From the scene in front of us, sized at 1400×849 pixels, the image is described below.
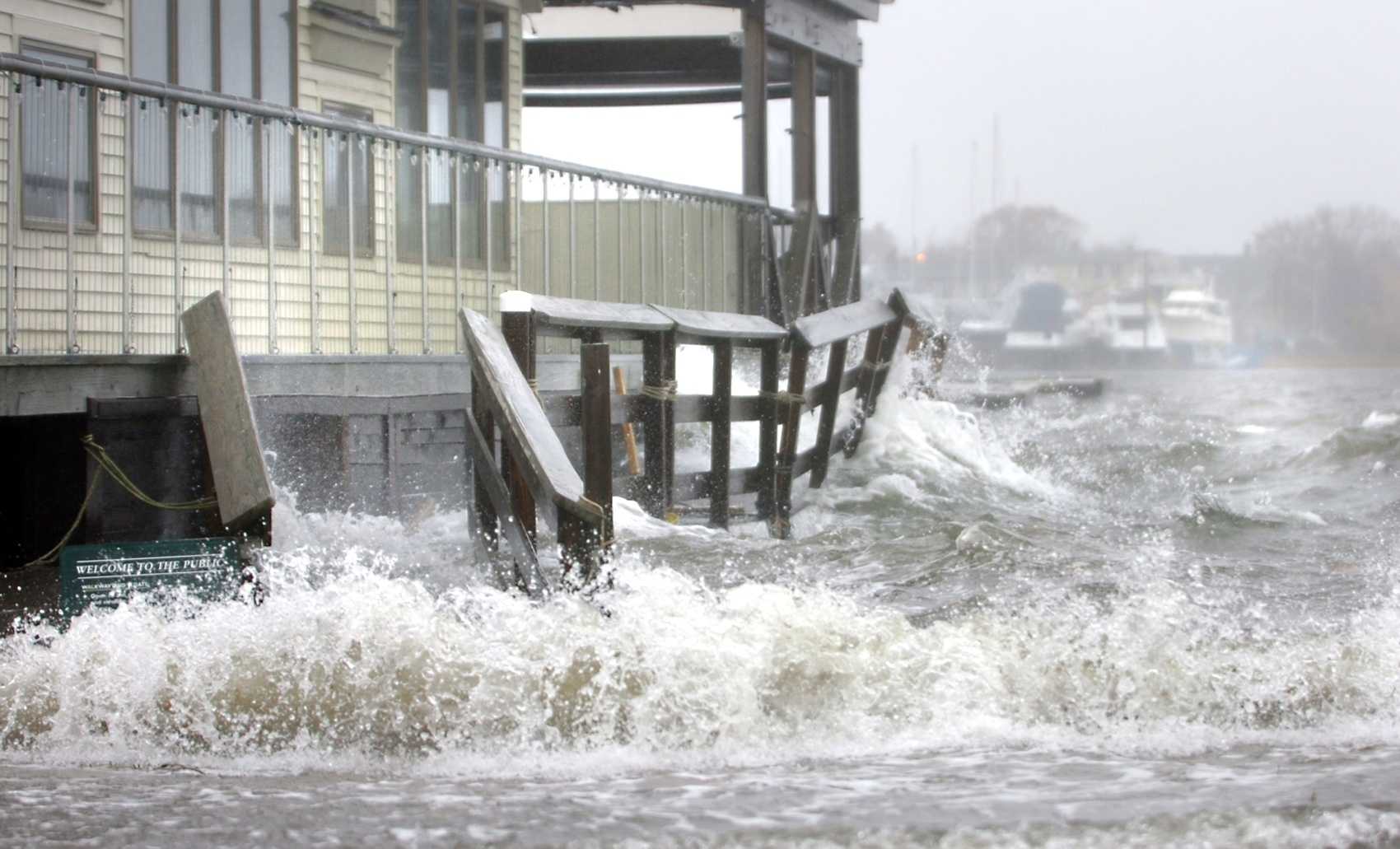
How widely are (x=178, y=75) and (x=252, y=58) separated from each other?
793 millimetres

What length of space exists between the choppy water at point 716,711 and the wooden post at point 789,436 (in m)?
3.26

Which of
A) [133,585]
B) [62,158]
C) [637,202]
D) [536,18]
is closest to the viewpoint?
[133,585]

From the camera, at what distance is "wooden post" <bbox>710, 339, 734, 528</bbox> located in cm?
1069

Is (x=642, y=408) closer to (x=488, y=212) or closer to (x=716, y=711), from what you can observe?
(x=488, y=212)

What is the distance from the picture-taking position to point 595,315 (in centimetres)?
885

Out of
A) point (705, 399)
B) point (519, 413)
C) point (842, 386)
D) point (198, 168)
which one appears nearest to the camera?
point (519, 413)

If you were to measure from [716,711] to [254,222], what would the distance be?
513cm

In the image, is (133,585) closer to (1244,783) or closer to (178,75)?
(1244,783)

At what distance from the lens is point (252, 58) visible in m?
12.9

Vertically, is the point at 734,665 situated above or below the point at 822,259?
below

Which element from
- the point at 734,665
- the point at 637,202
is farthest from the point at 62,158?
the point at 637,202

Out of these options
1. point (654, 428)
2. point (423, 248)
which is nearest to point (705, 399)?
point (654, 428)

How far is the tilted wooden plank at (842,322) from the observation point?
11930mm

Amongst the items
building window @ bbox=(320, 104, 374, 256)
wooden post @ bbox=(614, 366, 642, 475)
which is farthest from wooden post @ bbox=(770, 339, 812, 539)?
building window @ bbox=(320, 104, 374, 256)
